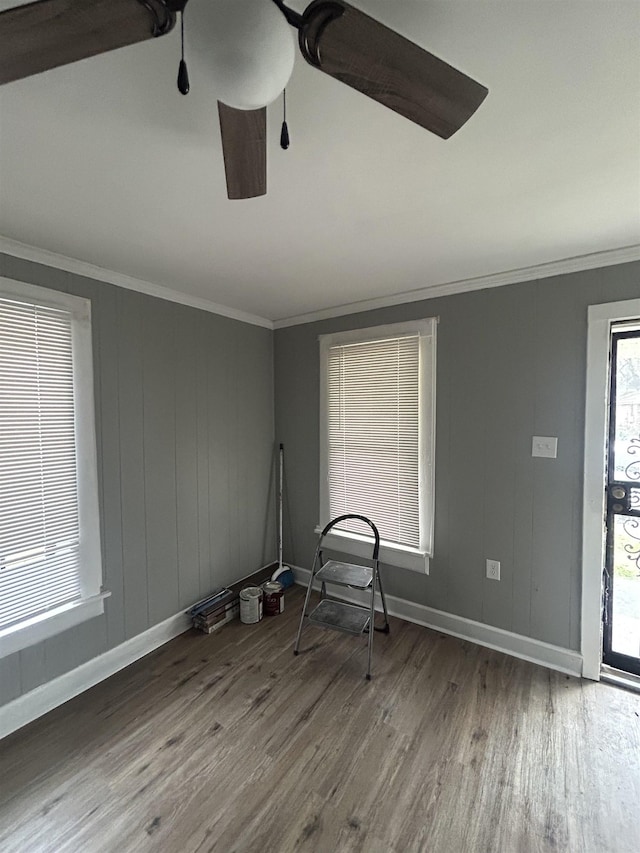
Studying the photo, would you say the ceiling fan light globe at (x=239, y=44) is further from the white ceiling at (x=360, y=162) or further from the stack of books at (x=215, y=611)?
the stack of books at (x=215, y=611)

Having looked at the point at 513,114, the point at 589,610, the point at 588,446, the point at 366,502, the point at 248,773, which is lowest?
the point at 248,773

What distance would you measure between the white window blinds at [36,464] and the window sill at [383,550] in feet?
5.68

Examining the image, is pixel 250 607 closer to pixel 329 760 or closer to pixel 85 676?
pixel 85 676

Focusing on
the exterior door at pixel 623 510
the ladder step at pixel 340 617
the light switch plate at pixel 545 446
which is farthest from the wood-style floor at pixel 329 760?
the light switch plate at pixel 545 446

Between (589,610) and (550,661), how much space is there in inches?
15.7

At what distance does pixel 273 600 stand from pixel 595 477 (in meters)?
2.23

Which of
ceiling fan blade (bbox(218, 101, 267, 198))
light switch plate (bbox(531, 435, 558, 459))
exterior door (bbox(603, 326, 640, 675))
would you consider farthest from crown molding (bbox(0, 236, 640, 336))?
ceiling fan blade (bbox(218, 101, 267, 198))

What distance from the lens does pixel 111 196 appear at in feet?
4.64

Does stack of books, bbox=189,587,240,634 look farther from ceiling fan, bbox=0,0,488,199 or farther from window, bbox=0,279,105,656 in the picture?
ceiling fan, bbox=0,0,488,199

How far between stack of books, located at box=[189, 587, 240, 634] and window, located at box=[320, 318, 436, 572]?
88 centimetres

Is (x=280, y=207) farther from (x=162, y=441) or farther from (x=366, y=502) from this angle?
(x=366, y=502)

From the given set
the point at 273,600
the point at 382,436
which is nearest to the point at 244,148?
the point at 382,436

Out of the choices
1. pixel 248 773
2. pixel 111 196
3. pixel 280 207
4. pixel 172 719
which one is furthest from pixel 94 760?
pixel 280 207

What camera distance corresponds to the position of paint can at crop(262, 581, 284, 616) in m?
Result: 2.76
